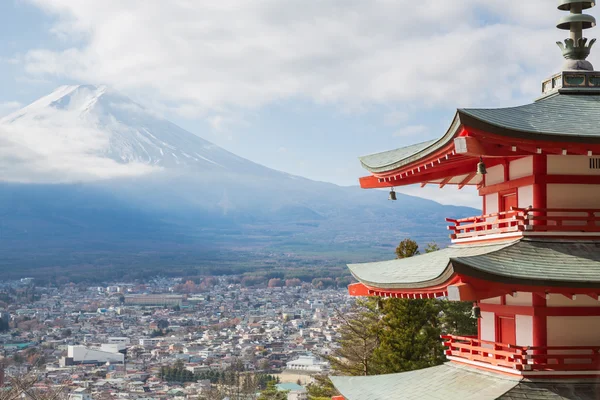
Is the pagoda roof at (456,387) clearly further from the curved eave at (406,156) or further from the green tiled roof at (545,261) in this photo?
the curved eave at (406,156)

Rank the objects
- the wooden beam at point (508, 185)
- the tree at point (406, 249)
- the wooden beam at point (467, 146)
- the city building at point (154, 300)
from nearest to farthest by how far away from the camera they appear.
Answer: the wooden beam at point (467, 146) → the wooden beam at point (508, 185) → the tree at point (406, 249) → the city building at point (154, 300)

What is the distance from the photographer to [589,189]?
35.2 ft

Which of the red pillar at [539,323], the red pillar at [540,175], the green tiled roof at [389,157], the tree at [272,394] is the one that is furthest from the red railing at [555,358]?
the tree at [272,394]

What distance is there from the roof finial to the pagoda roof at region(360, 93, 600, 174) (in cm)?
54

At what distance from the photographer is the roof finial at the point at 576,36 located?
11766mm

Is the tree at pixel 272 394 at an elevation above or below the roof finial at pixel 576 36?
below

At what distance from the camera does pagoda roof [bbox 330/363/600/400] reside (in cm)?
998

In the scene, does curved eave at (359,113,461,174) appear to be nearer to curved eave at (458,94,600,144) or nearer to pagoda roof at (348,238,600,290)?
curved eave at (458,94,600,144)

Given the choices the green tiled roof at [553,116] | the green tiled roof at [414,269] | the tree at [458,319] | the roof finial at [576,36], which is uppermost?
the roof finial at [576,36]

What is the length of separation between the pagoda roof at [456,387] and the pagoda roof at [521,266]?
57.6 inches

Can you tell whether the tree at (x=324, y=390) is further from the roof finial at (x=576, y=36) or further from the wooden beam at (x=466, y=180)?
the roof finial at (x=576, y=36)

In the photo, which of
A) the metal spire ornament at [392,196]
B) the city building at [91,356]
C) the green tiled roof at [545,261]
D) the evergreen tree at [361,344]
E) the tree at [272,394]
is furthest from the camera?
the city building at [91,356]

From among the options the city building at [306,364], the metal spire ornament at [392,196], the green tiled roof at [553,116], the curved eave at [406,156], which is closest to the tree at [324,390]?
the curved eave at [406,156]

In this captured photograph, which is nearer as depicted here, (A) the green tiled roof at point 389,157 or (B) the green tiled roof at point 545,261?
(B) the green tiled roof at point 545,261
